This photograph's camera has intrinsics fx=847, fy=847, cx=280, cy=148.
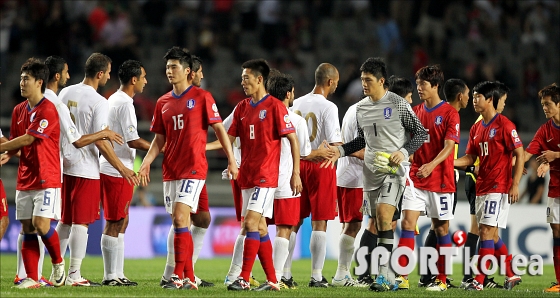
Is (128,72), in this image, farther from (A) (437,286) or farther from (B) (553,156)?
(B) (553,156)

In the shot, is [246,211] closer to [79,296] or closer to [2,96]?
[79,296]

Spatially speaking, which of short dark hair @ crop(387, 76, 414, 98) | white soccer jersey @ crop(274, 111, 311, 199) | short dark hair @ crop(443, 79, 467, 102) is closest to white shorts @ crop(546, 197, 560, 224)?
short dark hair @ crop(443, 79, 467, 102)

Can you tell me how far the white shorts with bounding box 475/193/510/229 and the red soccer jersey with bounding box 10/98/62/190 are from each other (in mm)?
4731

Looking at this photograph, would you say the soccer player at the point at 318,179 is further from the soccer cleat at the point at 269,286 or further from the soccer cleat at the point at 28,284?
the soccer cleat at the point at 28,284

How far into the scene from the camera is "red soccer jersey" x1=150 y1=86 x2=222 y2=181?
28.3ft

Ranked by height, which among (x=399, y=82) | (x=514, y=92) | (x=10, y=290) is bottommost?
(x=10, y=290)

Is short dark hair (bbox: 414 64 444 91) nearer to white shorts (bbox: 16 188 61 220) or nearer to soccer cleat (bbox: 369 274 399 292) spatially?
soccer cleat (bbox: 369 274 399 292)

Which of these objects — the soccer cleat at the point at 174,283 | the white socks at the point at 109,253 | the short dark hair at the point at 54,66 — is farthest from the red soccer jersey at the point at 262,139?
the short dark hair at the point at 54,66

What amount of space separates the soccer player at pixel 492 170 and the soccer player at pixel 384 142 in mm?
1310

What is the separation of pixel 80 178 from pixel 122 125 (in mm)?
803

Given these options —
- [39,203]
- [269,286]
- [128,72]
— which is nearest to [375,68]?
[269,286]

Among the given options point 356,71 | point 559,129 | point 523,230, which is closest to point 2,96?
point 356,71

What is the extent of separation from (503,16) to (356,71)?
18.0 feet

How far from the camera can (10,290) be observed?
27.7 ft
